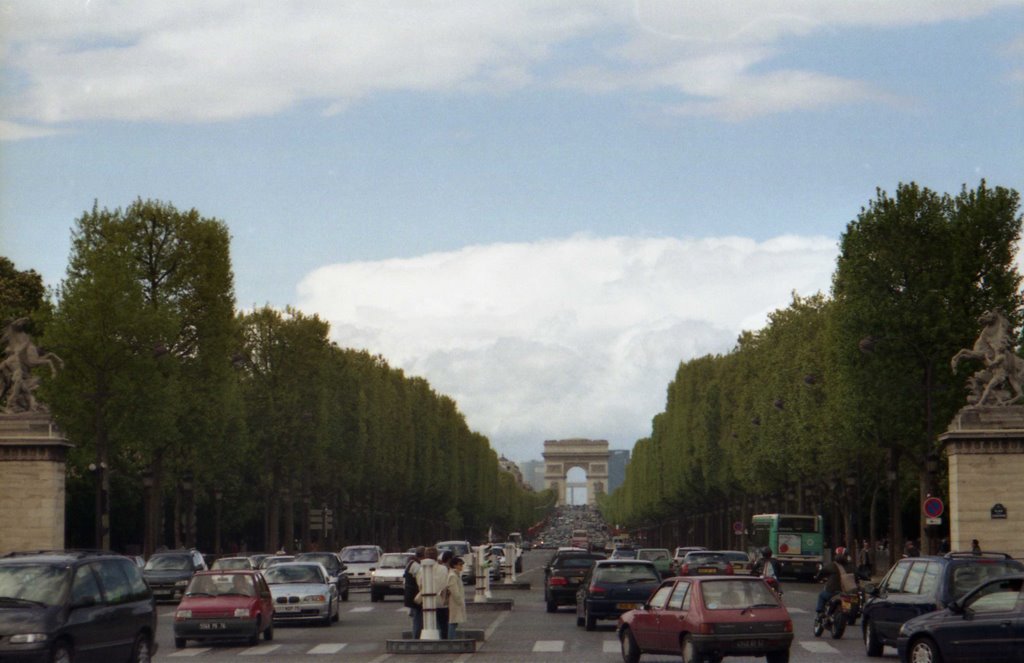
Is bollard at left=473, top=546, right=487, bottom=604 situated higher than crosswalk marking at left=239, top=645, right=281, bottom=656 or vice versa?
bollard at left=473, top=546, right=487, bottom=604

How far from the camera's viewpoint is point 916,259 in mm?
62250

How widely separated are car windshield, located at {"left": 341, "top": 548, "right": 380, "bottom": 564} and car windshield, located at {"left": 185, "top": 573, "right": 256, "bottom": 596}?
35.0m

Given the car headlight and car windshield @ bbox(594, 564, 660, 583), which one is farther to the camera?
car windshield @ bbox(594, 564, 660, 583)

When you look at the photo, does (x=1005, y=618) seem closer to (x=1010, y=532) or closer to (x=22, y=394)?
(x=1010, y=532)

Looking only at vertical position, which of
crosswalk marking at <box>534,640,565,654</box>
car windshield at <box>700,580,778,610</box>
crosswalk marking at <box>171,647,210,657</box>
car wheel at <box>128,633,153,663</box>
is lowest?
crosswalk marking at <box>171,647,210,657</box>

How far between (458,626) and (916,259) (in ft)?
103

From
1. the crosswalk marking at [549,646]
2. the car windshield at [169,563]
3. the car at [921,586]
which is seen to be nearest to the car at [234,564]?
the car windshield at [169,563]

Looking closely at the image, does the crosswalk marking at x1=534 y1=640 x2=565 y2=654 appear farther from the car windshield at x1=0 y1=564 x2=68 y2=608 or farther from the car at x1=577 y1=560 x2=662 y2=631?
the car windshield at x1=0 y1=564 x2=68 y2=608

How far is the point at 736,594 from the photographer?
27.5 meters

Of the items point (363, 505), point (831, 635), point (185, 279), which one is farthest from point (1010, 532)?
point (363, 505)

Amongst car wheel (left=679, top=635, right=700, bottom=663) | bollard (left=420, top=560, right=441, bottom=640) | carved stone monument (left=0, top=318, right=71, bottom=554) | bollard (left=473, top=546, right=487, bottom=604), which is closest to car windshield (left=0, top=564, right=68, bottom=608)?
car wheel (left=679, top=635, right=700, bottom=663)

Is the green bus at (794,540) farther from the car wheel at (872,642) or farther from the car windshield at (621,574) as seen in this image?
the car wheel at (872,642)

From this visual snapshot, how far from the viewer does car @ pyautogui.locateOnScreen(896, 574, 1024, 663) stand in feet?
78.8

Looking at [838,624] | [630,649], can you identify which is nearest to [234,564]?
[838,624]
